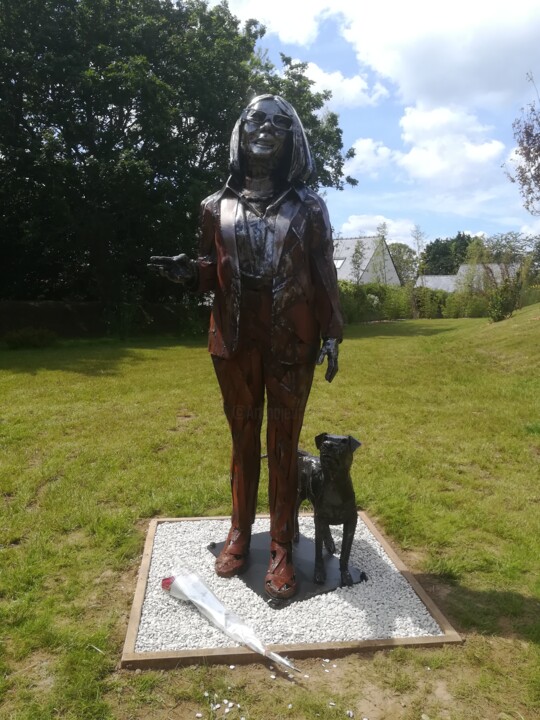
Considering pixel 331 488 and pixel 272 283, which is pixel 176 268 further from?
pixel 331 488

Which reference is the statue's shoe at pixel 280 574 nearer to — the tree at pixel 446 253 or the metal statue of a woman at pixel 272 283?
the metal statue of a woman at pixel 272 283

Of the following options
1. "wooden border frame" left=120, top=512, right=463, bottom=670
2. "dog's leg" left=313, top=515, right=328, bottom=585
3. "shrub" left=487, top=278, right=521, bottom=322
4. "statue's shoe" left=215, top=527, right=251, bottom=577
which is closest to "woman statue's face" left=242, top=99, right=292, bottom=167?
"dog's leg" left=313, top=515, right=328, bottom=585

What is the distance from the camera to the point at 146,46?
1669cm

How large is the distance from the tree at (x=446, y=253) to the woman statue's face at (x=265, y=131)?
7105 centimetres

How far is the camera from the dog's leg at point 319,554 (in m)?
3.35

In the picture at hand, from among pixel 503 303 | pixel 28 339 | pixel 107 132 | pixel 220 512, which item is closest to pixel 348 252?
pixel 503 303

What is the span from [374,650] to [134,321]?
15696 mm

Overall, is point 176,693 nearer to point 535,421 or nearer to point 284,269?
point 284,269

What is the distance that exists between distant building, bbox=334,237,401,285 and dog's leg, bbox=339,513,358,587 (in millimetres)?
33432

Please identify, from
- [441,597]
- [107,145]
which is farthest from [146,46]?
[441,597]

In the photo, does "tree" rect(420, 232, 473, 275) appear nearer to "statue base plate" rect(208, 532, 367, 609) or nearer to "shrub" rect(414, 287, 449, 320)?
"shrub" rect(414, 287, 449, 320)

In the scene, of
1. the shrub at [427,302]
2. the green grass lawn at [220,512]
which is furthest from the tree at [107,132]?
the shrub at [427,302]

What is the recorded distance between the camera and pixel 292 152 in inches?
120

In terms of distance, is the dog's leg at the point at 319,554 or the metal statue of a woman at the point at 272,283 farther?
the dog's leg at the point at 319,554
